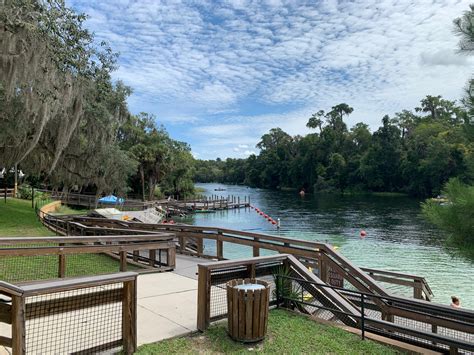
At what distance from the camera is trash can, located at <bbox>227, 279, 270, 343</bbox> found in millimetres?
4410

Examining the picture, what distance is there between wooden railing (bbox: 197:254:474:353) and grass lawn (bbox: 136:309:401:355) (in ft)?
0.77

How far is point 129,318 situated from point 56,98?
494 inches

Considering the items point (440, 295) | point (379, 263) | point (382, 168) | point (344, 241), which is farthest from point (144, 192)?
point (382, 168)

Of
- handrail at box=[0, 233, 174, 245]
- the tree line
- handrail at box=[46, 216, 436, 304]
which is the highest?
the tree line

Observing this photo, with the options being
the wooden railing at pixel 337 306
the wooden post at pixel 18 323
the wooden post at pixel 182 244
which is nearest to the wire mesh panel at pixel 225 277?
the wooden railing at pixel 337 306

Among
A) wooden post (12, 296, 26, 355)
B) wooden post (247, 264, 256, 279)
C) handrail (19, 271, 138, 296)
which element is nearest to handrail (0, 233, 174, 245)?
wooden post (247, 264, 256, 279)

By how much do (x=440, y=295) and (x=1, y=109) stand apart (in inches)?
721

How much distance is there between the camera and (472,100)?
191 inches

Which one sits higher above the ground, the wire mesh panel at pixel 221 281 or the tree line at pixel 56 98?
the tree line at pixel 56 98

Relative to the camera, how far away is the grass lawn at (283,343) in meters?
4.22

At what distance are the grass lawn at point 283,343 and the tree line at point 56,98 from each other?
10.8m

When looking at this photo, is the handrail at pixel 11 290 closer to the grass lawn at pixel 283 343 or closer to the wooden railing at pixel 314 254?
the grass lawn at pixel 283 343

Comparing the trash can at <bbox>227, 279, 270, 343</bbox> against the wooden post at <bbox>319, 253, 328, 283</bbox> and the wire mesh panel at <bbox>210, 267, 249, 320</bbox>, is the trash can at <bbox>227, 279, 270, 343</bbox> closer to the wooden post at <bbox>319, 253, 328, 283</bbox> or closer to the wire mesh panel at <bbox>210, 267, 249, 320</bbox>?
the wire mesh panel at <bbox>210, 267, 249, 320</bbox>

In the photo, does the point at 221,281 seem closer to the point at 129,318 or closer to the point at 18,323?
the point at 129,318
